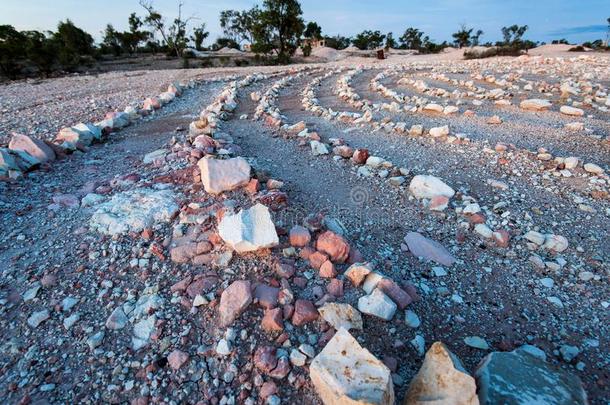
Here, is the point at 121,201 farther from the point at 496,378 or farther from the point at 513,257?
the point at 513,257

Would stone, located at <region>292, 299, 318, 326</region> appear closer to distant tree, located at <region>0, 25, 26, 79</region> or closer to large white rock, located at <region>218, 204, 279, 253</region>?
large white rock, located at <region>218, 204, 279, 253</region>

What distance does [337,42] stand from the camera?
151 ft

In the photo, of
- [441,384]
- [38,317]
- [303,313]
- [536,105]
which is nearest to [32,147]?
[38,317]

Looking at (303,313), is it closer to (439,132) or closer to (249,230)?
(249,230)

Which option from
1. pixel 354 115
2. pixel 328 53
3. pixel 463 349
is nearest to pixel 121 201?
pixel 463 349

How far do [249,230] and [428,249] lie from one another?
Answer: 153 cm

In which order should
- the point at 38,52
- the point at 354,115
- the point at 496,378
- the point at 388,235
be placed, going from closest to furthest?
the point at 496,378
the point at 388,235
the point at 354,115
the point at 38,52

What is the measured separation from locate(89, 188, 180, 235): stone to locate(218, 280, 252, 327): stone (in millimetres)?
1171

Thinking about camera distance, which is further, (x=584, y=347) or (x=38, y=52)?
(x=38, y=52)

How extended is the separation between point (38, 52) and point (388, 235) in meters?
25.7

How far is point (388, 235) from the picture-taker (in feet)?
10.4

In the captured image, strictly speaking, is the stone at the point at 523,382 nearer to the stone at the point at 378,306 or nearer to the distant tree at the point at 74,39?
the stone at the point at 378,306

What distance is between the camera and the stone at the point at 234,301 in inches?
82.4

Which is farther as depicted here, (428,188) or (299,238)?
(428,188)
